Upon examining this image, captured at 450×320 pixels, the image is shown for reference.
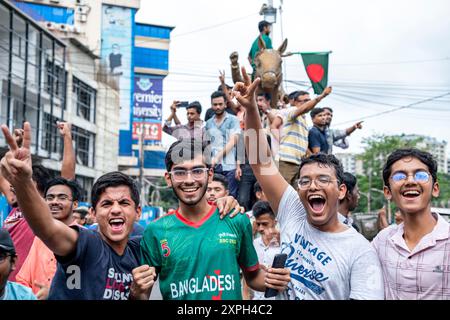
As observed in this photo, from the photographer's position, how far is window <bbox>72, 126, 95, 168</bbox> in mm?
34172

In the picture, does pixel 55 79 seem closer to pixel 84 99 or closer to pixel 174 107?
pixel 84 99

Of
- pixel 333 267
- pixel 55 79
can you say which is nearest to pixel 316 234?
pixel 333 267

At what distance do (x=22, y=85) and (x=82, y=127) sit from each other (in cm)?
1018

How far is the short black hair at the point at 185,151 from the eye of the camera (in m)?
3.54

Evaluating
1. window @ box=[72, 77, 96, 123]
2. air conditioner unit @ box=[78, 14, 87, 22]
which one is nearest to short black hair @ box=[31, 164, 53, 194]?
window @ box=[72, 77, 96, 123]

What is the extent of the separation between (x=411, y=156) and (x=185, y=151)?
143cm

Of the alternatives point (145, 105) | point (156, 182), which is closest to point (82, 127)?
point (145, 105)

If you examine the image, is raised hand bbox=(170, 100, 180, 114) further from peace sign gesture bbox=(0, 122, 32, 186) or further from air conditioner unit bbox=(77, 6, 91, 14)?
air conditioner unit bbox=(77, 6, 91, 14)

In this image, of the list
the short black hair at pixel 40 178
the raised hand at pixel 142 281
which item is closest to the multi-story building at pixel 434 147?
the short black hair at pixel 40 178

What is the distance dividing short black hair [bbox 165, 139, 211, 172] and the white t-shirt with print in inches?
33.9

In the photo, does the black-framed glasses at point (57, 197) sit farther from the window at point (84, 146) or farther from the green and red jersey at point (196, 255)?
the window at point (84, 146)

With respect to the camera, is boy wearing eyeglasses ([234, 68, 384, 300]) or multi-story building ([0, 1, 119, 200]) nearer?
boy wearing eyeglasses ([234, 68, 384, 300])

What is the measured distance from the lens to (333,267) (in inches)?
120

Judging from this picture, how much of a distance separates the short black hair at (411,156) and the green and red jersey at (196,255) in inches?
38.1
